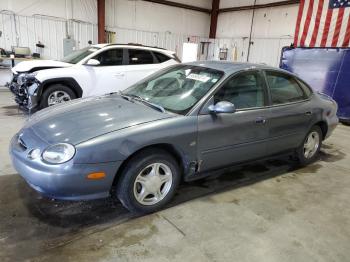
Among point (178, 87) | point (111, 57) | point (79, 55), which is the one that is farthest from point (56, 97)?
point (178, 87)

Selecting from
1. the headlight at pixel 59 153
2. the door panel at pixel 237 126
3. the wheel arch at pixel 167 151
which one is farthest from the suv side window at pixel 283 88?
the headlight at pixel 59 153

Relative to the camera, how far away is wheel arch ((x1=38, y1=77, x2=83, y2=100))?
18.7 feet

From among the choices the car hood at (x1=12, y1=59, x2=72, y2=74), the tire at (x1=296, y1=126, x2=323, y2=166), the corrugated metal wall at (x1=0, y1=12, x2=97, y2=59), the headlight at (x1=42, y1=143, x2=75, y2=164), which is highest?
the corrugated metal wall at (x1=0, y1=12, x2=97, y2=59)

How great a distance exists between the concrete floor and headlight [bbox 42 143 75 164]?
2.02 ft

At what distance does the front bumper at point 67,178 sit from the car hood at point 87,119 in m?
0.21

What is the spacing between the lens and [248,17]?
47.8ft

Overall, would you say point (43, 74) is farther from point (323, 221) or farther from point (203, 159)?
point (323, 221)

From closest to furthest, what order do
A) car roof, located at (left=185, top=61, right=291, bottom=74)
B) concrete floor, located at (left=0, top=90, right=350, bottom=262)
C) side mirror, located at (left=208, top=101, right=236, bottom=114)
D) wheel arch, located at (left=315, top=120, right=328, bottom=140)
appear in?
concrete floor, located at (left=0, top=90, right=350, bottom=262) < side mirror, located at (left=208, top=101, right=236, bottom=114) < car roof, located at (left=185, top=61, right=291, bottom=74) < wheel arch, located at (left=315, top=120, right=328, bottom=140)

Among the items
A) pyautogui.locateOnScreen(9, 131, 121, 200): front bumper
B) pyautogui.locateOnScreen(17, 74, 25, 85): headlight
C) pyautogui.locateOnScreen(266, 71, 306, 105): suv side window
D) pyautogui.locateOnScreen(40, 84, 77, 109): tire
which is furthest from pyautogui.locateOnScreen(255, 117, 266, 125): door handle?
pyautogui.locateOnScreen(17, 74, 25, 85): headlight

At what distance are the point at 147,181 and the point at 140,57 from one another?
4.79 meters

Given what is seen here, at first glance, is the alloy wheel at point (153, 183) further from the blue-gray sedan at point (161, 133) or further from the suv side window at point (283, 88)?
the suv side window at point (283, 88)

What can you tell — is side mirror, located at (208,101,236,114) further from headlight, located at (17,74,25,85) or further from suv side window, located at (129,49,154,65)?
headlight, located at (17,74,25,85)

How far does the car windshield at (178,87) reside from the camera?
2934 millimetres

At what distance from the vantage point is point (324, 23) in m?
9.88
